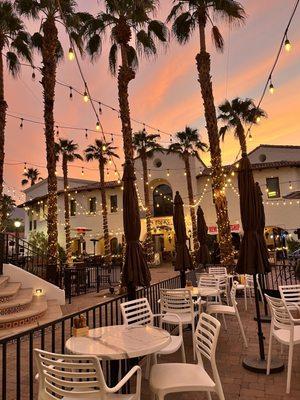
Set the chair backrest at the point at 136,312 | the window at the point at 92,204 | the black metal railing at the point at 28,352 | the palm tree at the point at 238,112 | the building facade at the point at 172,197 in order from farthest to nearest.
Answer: the window at the point at 92,204 → the building facade at the point at 172,197 → the palm tree at the point at 238,112 → the chair backrest at the point at 136,312 → the black metal railing at the point at 28,352

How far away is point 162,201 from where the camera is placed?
3322 cm

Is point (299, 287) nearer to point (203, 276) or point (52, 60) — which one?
point (203, 276)

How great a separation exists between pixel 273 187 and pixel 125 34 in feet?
60.5

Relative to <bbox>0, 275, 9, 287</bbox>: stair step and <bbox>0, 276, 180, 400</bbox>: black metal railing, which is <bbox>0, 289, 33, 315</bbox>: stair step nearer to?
<bbox>0, 275, 9, 287</bbox>: stair step

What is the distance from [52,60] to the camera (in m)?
14.5

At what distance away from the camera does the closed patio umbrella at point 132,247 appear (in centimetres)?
613

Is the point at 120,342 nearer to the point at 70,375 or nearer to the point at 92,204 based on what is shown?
the point at 70,375

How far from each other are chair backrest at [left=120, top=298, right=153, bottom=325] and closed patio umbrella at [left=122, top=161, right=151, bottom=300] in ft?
1.80

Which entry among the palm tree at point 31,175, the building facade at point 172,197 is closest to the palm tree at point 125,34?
the building facade at point 172,197

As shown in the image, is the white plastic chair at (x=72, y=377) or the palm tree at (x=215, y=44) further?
the palm tree at (x=215, y=44)

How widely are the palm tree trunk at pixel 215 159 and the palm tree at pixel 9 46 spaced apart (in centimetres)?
878

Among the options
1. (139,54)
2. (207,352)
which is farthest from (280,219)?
(207,352)

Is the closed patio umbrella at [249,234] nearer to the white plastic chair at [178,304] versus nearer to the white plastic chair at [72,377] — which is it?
A: the white plastic chair at [178,304]

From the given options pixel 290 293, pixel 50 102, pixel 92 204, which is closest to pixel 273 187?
pixel 92 204
